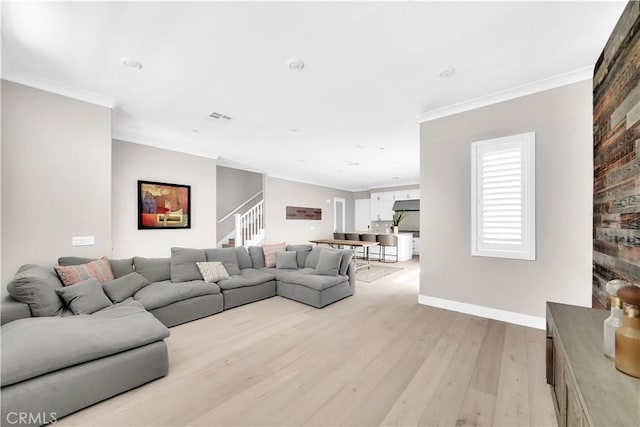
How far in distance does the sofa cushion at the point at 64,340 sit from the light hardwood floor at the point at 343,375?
359 millimetres

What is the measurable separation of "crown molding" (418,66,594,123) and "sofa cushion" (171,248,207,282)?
399 cm

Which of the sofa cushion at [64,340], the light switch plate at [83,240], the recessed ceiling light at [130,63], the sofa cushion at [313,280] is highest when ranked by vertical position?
the recessed ceiling light at [130,63]

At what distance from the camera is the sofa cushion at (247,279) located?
12.2 ft

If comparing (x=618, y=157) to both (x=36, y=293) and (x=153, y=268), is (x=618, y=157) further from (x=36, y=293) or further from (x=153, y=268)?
(x=153, y=268)

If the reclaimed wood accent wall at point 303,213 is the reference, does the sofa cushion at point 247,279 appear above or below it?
below

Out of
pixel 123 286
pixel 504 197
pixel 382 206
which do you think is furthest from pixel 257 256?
pixel 382 206

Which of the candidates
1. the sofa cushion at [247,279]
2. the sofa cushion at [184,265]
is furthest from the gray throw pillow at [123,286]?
the sofa cushion at [247,279]

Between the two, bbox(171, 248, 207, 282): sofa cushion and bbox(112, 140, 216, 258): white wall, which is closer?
bbox(171, 248, 207, 282): sofa cushion

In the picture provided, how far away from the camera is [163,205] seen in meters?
5.02

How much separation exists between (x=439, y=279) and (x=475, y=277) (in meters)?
0.47

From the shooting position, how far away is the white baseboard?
3000mm

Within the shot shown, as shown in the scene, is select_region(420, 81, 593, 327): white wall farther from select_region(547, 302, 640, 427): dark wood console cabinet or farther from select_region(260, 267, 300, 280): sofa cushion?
select_region(260, 267, 300, 280): sofa cushion

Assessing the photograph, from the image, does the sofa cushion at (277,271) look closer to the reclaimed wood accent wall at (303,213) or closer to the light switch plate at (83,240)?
the light switch plate at (83,240)

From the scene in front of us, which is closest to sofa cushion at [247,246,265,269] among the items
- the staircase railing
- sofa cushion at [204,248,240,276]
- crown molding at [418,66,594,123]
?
sofa cushion at [204,248,240,276]
